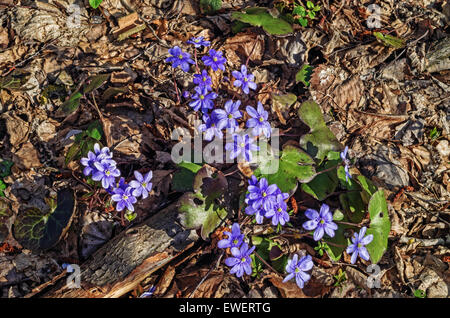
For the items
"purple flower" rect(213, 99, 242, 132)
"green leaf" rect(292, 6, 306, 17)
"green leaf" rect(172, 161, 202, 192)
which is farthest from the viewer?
"green leaf" rect(292, 6, 306, 17)

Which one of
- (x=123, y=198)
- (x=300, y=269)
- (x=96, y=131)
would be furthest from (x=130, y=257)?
(x=300, y=269)

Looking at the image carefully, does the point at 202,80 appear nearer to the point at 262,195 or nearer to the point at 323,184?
the point at 262,195

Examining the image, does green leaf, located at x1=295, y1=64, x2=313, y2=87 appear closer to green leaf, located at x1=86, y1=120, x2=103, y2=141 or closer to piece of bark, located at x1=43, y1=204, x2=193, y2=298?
piece of bark, located at x1=43, y1=204, x2=193, y2=298

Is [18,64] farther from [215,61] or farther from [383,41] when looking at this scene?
[383,41]

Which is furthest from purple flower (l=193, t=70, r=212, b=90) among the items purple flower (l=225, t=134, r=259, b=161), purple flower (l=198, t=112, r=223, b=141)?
purple flower (l=225, t=134, r=259, b=161)

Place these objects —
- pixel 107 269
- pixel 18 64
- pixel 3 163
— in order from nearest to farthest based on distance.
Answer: pixel 107 269 → pixel 3 163 → pixel 18 64

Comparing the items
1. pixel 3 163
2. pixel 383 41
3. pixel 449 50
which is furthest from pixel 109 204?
pixel 449 50
